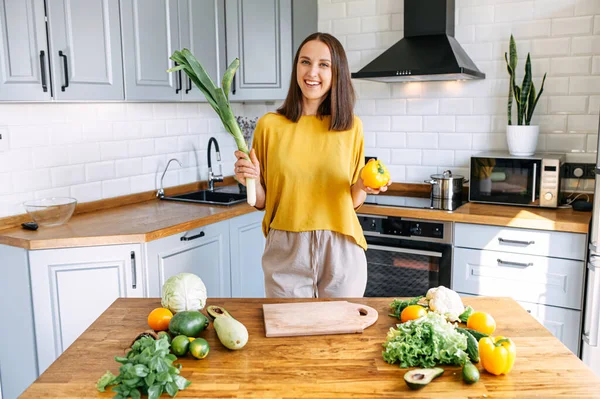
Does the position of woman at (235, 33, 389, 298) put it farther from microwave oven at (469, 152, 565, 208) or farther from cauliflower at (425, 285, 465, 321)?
microwave oven at (469, 152, 565, 208)

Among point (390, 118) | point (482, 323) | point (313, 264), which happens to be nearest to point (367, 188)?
point (313, 264)

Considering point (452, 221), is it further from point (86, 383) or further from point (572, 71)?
point (86, 383)

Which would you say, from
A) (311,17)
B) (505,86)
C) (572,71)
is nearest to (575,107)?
(572,71)

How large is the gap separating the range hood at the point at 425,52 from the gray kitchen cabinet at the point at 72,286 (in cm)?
180

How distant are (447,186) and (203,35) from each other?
176 centimetres

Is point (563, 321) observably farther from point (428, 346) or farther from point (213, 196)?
point (213, 196)

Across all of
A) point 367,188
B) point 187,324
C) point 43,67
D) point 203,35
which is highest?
point 203,35

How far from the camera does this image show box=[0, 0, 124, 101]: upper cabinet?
98.1 inches

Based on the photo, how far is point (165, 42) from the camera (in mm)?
3217

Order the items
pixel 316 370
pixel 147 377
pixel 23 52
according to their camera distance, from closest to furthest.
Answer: pixel 147 377 → pixel 316 370 → pixel 23 52

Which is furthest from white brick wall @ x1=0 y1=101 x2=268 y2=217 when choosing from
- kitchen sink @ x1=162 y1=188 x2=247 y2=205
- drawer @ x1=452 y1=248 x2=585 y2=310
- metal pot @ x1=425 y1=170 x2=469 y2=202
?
drawer @ x1=452 y1=248 x2=585 y2=310

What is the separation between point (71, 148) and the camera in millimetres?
3195

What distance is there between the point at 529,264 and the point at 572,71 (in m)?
1.25

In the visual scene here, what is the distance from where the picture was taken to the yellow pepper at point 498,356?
1.35 metres
